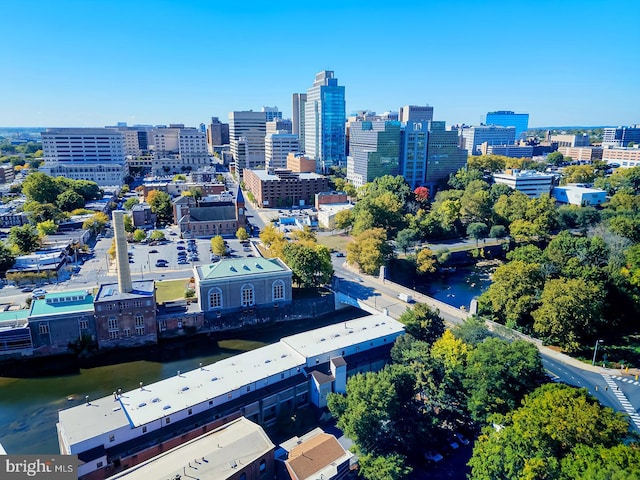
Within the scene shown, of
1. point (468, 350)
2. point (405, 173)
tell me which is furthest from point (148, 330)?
point (405, 173)

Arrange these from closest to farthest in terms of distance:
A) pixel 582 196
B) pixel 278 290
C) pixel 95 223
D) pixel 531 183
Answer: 1. pixel 278 290
2. pixel 95 223
3. pixel 582 196
4. pixel 531 183

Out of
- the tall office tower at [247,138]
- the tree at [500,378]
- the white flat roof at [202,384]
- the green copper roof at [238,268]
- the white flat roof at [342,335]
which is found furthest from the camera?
the tall office tower at [247,138]

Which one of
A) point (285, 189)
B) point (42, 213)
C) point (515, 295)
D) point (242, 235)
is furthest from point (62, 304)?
point (285, 189)

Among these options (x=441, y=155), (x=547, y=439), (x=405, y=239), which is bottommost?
(x=547, y=439)

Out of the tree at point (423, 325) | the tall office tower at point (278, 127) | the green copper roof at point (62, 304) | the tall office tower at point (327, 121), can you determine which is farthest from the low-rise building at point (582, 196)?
the green copper roof at point (62, 304)

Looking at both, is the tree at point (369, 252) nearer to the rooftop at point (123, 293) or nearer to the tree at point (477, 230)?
the tree at point (477, 230)

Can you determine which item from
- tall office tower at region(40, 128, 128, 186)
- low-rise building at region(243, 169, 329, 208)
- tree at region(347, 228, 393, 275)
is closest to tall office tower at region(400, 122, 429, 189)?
low-rise building at region(243, 169, 329, 208)

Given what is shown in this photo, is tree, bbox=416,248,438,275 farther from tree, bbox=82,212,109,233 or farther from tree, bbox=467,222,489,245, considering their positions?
tree, bbox=82,212,109,233

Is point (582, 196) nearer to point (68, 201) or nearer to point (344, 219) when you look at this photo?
point (344, 219)
